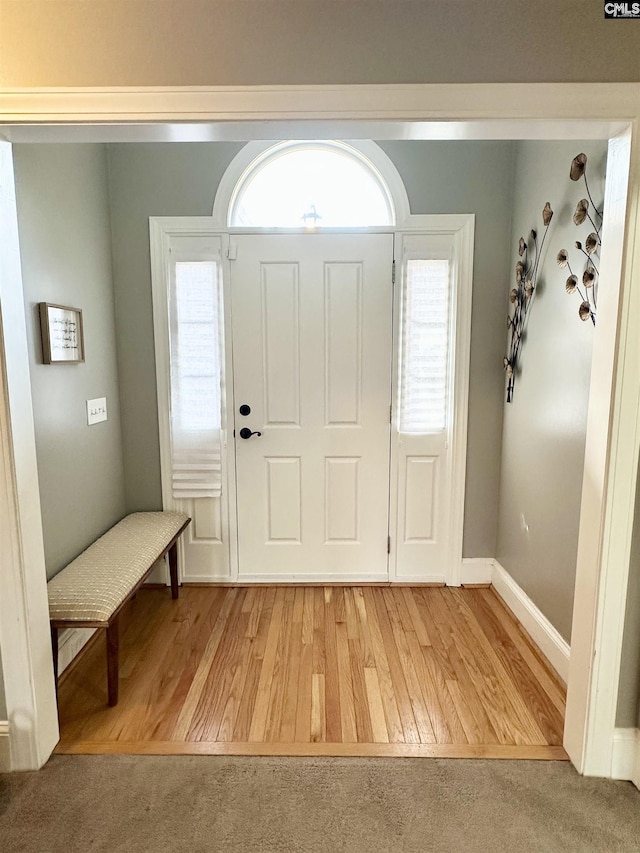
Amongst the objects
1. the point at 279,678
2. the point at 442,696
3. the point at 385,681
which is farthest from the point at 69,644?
the point at 442,696

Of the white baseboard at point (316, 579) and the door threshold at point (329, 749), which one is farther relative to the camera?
the white baseboard at point (316, 579)

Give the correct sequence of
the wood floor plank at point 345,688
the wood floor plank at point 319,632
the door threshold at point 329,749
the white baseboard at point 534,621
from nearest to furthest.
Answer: the door threshold at point 329,749
the wood floor plank at point 345,688
the white baseboard at point 534,621
the wood floor plank at point 319,632

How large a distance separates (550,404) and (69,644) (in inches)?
97.1

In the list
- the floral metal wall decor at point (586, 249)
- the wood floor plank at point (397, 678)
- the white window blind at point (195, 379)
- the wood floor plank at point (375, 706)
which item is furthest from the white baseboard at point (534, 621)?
the white window blind at point (195, 379)

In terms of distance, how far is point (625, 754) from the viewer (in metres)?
1.58

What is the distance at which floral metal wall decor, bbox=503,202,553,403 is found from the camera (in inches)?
93.3

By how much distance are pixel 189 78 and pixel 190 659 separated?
7.39ft

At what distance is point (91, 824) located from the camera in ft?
4.72

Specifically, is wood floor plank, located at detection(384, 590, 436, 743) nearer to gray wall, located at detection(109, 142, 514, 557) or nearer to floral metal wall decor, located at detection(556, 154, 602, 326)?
gray wall, located at detection(109, 142, 514, 557)

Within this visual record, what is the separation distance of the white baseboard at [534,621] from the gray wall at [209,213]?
43cm

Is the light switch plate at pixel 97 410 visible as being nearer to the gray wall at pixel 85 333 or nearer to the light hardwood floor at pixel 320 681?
the gray wall at pixel 85 333

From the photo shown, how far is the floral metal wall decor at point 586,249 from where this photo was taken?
1821 mm

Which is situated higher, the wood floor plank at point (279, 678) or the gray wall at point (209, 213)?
the gray wall at point (209, 213)

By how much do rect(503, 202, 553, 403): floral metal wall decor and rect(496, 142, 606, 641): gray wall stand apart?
6 cm
